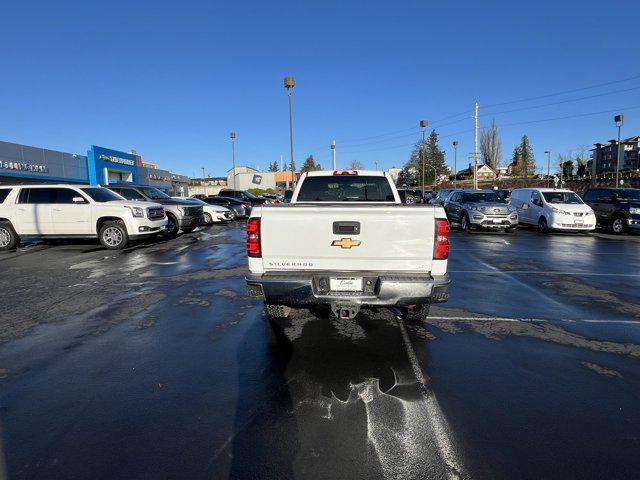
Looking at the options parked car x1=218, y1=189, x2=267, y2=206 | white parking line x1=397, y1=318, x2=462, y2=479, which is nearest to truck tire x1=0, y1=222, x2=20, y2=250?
white parking line x1=397, y1=318, x2=462, y2=479

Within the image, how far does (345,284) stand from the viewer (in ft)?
13.6

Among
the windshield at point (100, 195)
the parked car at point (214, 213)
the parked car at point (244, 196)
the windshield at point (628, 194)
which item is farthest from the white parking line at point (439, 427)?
the parked car at point (244, 196)

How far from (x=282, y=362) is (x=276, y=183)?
8249 centimetres

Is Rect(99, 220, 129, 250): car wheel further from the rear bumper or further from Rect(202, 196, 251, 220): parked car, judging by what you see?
Rect(202, 196, 251, 220): parked car

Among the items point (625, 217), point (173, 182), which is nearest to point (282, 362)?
point (625, 217)

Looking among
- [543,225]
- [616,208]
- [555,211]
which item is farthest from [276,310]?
[616,208]

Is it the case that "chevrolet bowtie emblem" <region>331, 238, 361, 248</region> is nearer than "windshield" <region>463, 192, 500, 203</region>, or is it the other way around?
"chevrolet bowtie emblem" <region>331, 238, 361, 248</region>

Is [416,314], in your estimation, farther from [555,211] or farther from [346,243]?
[555,211]

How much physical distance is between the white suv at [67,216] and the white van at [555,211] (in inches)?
610

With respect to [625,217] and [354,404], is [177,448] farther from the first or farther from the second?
[625,217]

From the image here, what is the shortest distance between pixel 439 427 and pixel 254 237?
8.28ft

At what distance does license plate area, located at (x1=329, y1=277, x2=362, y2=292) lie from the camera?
4129 mm

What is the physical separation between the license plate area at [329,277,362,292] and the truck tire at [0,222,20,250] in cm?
1232

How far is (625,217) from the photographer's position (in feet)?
53.4
